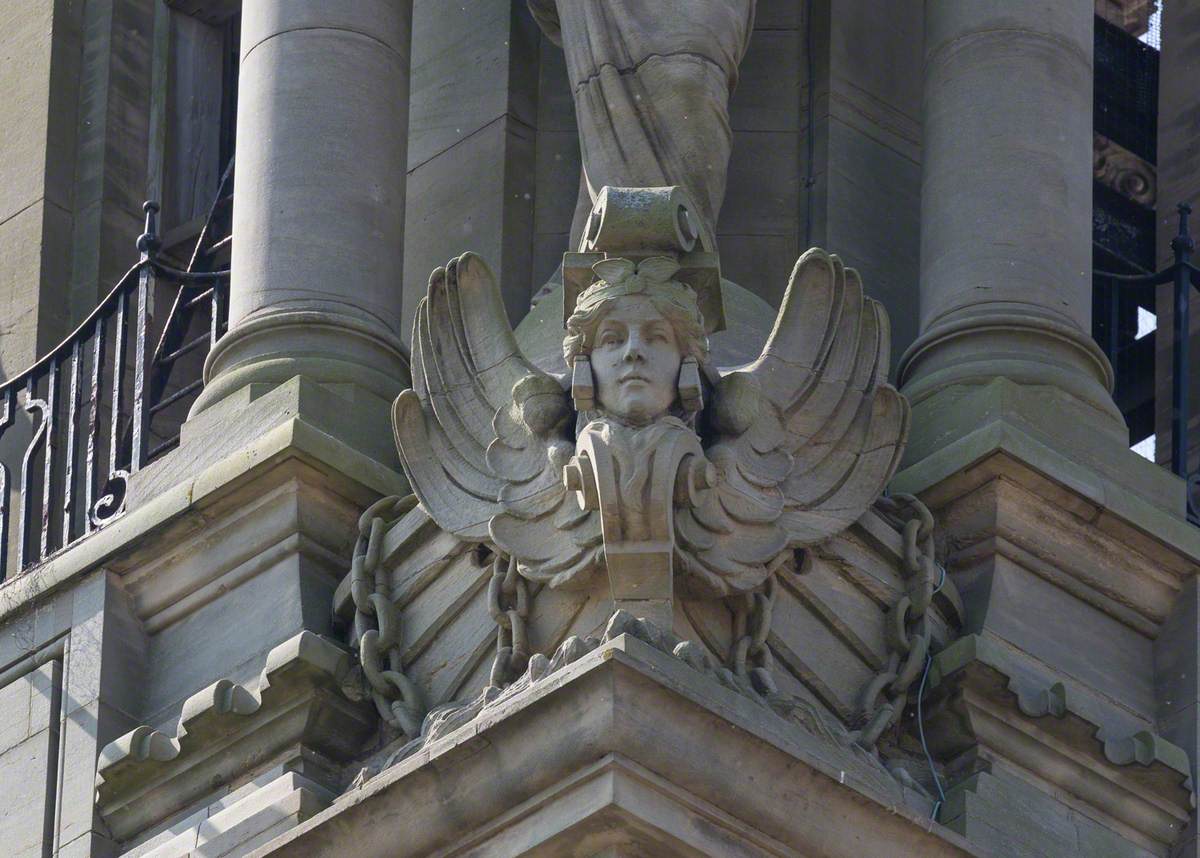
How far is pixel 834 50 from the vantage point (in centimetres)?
2100

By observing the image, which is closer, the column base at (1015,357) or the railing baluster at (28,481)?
the column base at (1015,357)

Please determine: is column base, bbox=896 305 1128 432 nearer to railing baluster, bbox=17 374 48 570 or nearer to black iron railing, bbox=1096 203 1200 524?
black iron railing, bbox=1096 203 1200 524

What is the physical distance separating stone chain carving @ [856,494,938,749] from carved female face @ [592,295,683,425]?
1.11m

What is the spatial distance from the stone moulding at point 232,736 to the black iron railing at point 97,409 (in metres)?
1.17

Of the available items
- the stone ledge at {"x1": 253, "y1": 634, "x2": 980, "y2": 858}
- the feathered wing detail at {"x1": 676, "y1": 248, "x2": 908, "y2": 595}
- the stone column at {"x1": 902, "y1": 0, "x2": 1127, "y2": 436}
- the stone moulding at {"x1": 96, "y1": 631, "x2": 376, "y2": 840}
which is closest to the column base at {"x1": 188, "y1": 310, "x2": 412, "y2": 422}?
the stone moulding at {"x1": 96, "y1": 631, "x2": 376, "y2": 840}

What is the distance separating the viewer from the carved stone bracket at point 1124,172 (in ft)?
80.1

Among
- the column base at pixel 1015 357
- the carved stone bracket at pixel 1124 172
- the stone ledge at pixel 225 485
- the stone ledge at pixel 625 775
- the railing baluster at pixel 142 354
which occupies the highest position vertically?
the carved stone bracket at pixel 1124 172

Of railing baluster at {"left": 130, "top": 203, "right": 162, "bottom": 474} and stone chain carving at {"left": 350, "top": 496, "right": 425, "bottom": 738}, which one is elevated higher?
railing baluster at {"left": 130, "top": 203, "right": 162, "bottom": 474}

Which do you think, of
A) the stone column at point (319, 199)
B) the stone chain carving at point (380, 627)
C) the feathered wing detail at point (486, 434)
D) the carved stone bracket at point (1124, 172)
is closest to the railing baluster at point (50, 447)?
the stone column at point (319, 199)

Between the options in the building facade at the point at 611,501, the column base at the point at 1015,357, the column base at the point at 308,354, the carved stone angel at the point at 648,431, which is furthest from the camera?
the column base at the point at 308,354

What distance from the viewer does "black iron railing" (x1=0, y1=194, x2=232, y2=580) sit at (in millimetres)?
20391

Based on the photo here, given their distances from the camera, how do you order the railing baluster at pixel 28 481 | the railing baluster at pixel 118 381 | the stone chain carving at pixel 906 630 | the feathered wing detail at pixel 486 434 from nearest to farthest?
the feathered wing detail at pixel 486 434
the stone chain carving at pixel 906 630
the railing baluster at pixel 118 381
the railing baluster at pixel 28 481

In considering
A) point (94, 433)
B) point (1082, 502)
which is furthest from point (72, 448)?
point (1082, 502)

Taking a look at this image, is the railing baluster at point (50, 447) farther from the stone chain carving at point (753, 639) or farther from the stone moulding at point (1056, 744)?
the stone moulding at point (1056, 744)
